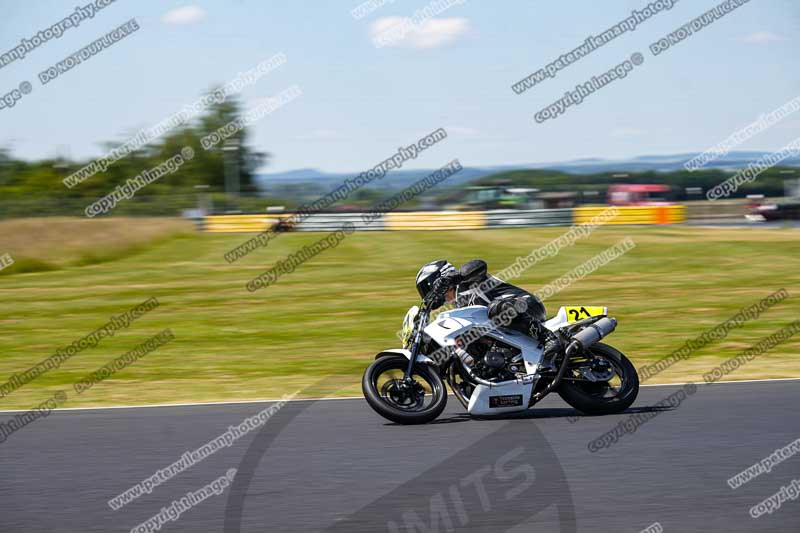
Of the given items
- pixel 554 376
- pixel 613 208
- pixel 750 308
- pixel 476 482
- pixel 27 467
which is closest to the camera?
→ pixel 476 482

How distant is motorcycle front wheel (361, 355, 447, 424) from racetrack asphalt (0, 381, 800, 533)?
133 mm

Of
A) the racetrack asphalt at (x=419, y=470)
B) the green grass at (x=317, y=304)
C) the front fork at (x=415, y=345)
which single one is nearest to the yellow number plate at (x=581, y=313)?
the racetrack asphalt at (x=419, y=470)

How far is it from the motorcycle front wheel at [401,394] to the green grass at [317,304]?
91.0 inches

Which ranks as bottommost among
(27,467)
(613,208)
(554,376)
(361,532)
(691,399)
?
(613,208)

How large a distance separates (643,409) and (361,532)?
398cm

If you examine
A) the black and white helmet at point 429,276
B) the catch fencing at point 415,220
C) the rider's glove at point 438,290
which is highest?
the black and white helmet at point 429,276

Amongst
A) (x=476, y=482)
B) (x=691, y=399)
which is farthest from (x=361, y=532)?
(x=691, y=399)

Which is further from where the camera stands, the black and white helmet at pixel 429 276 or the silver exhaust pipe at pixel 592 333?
the black and white helmet at pixel 429 276

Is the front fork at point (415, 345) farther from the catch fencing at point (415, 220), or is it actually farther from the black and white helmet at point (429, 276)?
the catch fencing at point (415, 220)

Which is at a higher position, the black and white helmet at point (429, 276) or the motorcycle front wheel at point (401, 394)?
the black and white helmet at point (429, 276)

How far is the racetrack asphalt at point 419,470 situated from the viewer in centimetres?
551

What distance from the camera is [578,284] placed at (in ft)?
67.2

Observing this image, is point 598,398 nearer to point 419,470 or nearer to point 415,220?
point 419,470

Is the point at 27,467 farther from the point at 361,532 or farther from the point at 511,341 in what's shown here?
the point at 511,341
